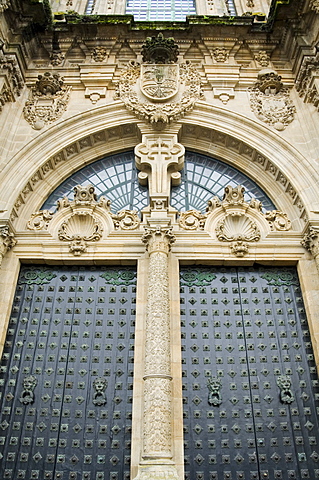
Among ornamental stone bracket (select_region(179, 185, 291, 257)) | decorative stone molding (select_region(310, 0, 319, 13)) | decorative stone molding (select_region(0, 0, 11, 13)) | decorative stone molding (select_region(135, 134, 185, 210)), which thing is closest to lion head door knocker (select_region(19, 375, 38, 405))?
ornamental stone bracket (select_region(179, 185, 291, 257))

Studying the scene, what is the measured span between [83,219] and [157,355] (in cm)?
366

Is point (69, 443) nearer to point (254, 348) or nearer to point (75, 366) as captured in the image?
point (75, 366)

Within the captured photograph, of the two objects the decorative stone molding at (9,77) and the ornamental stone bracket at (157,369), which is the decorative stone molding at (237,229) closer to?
the ornamental stone bracket at (157,369)

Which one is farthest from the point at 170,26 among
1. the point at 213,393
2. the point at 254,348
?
the point at 213,393

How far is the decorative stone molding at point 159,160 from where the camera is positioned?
9.12 m

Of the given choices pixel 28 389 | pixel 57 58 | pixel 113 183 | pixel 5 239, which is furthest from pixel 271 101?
pixel 28 389

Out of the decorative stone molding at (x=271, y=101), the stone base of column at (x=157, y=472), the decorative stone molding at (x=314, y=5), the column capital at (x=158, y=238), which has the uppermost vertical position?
the decorative stone molding at (x=314, y=5)

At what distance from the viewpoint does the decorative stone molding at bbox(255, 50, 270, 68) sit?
1061 centimetres

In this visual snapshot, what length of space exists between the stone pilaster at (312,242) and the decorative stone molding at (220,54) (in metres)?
5.37

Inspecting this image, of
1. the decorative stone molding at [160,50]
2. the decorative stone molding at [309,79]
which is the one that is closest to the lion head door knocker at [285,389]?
the decorative stone molding at [309,79]

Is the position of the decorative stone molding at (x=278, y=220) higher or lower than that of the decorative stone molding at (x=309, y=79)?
lower

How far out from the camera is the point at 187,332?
Result: 779cm

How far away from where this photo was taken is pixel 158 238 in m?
7.86

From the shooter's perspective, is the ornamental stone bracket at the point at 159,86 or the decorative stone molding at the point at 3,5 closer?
the decorative stone molding at the point at 3,5
